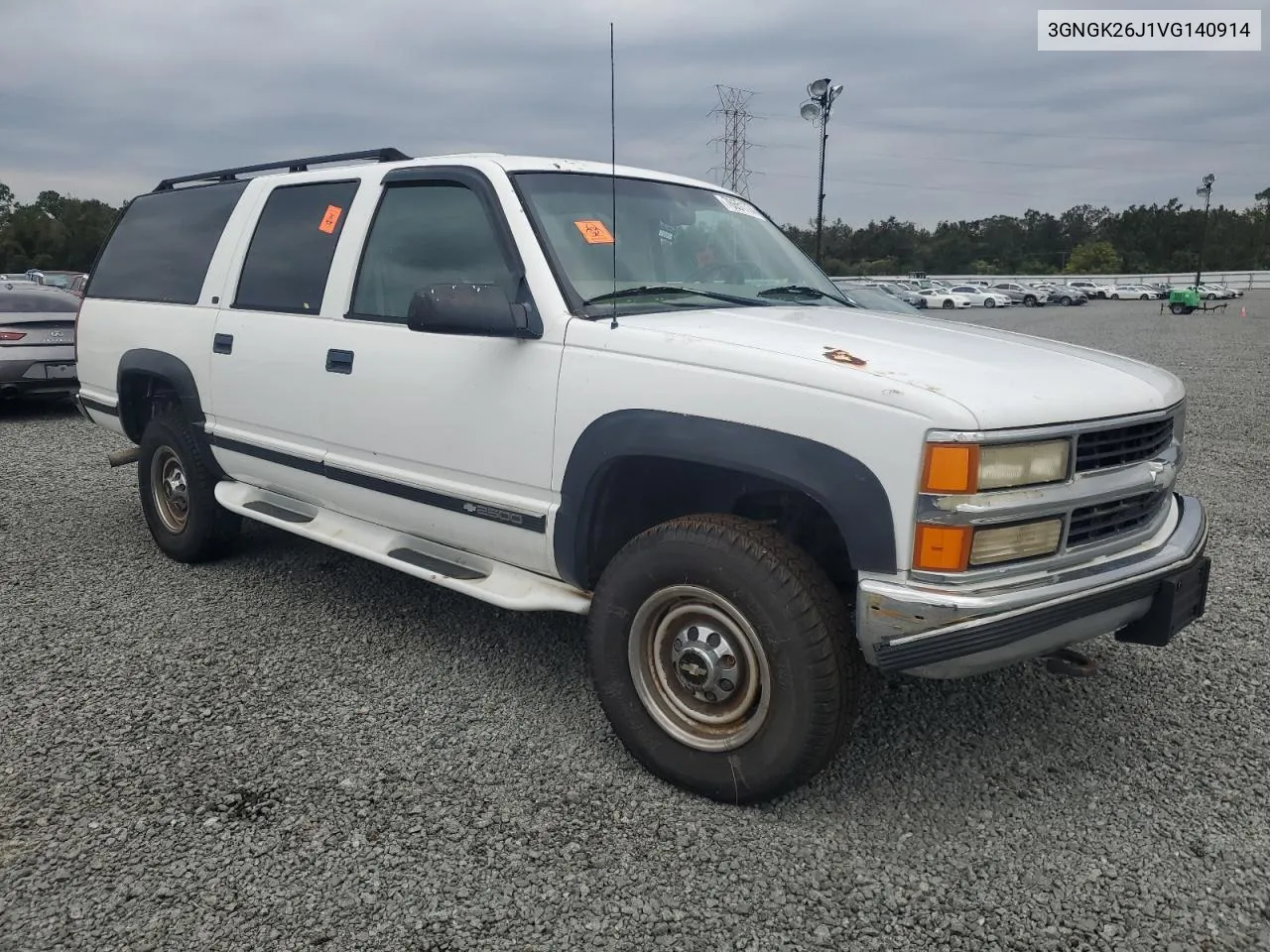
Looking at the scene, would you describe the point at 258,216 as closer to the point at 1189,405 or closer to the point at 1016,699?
the point at 1016,699

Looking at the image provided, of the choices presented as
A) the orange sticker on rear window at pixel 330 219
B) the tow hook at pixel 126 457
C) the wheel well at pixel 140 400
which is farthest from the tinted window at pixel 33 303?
the orange sticker on rear window at pixel 330 219

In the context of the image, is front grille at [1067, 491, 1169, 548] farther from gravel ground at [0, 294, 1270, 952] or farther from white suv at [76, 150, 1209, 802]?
gravel ground at [0, 294, 1270, 952]

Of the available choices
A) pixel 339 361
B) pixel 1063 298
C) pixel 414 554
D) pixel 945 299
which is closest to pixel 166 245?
pixel 339 361

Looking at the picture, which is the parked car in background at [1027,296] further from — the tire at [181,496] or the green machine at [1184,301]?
the tire at [181,496]

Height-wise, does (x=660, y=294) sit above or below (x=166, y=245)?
below

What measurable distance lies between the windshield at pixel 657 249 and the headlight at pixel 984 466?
1.24 meters

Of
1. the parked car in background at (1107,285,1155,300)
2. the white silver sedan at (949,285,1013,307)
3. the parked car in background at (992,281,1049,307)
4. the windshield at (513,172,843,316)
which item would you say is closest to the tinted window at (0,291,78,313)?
the windshield at (513,172,843,316)

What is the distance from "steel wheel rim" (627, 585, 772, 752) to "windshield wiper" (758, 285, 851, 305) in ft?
4.76

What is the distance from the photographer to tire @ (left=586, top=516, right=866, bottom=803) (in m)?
2.64

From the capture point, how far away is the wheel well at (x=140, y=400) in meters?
5.21

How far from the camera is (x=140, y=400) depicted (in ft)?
17.7

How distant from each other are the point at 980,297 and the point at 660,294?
50385 mm

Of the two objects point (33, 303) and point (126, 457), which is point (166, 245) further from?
point (33, 303)

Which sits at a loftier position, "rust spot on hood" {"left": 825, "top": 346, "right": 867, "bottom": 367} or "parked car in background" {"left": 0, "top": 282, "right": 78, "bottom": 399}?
"rust spot on hood" {"left": 825, "top": 346, "right": 867, "bottom": 367}
